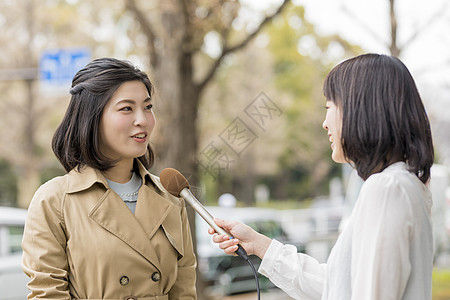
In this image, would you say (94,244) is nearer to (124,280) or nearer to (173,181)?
(124,280)

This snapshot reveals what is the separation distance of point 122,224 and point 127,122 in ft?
1.19

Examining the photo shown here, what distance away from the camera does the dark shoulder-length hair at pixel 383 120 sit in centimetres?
166

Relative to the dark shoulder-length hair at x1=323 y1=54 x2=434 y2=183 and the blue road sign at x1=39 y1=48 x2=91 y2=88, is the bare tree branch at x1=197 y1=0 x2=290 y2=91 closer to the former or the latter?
the blue road sign at x1=39 y1=48 x2=91 y2=88

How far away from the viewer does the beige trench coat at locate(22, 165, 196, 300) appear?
6.19 feet

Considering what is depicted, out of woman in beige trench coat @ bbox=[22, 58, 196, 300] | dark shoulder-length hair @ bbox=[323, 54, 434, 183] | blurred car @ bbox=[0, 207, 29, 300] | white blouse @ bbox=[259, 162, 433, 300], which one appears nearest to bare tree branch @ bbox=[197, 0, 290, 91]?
blurred car @ bbox=[0, 207, 29, 300]

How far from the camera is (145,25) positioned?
6.11 meters

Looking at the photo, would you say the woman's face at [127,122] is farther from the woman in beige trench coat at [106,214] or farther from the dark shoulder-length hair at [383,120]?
the dark shoulder-length hair at [383,120]

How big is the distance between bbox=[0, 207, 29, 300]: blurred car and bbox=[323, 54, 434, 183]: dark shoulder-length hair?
4.49 metres

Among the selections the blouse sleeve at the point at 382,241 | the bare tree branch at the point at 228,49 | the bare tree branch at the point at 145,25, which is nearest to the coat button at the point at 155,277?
the blouse sleeve at the point at 382,241

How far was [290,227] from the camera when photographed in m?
16.4

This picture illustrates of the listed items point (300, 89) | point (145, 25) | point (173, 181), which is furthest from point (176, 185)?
point (300, 89)

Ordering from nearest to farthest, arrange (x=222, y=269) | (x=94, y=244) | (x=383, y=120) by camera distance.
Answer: (x=383, y=120) → (x=94, y=244) → (x=222, y=269)

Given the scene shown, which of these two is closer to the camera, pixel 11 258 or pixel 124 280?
pixel 124 280

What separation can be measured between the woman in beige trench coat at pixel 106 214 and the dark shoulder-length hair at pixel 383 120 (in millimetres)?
756
